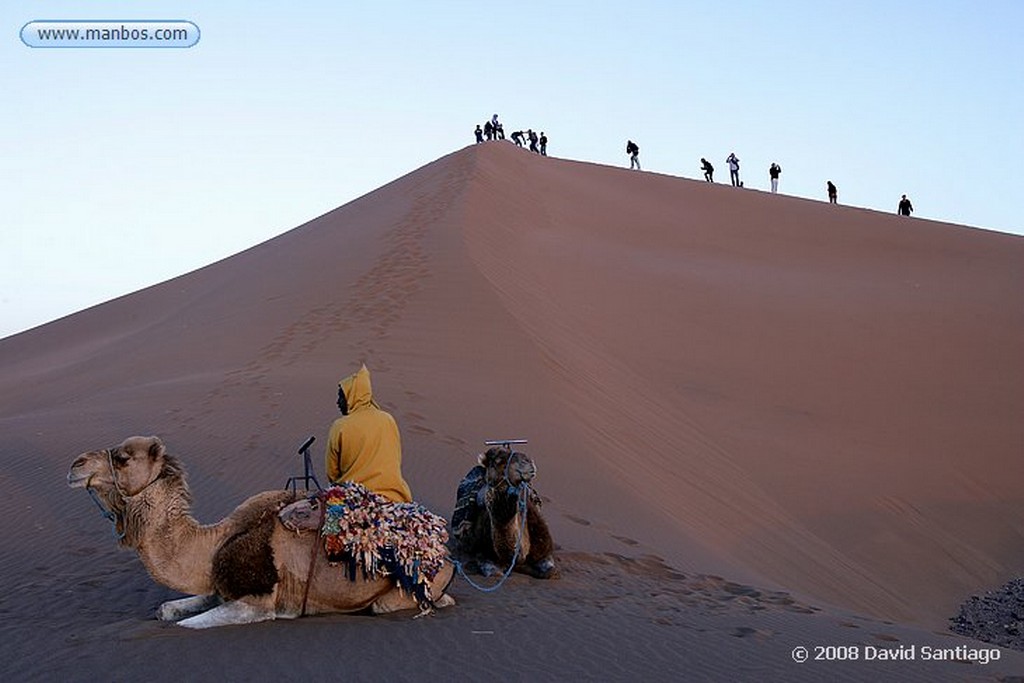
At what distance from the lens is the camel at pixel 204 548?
6.69m

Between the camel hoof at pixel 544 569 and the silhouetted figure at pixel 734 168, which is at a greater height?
the silhouetted figure at pixel 734 168

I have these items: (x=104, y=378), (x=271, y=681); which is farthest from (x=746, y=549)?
(x=104, y=378)

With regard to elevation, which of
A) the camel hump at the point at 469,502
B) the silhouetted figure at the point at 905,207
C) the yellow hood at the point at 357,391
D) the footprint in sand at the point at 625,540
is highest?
the silhouetted figure at the point at 905,207

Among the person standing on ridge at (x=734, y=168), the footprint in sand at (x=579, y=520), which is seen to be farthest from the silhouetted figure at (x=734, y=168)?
the footprint in sand at (x=579, y=520)

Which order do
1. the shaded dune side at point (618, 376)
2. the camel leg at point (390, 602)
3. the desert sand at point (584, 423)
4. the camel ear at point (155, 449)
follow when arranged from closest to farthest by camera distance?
the camel ear at point (155, 449) < the desert sand at point (584, 423) < the camel leg at point (390, 602) < the shaded dune side at point (618, 376)

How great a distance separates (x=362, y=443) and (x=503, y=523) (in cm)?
160

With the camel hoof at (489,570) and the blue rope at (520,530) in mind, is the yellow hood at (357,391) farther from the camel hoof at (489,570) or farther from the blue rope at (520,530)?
the camel hoof at (489,570)

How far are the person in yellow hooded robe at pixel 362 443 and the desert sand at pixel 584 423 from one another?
3.38 feet

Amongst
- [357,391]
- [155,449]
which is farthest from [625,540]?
[155,449]

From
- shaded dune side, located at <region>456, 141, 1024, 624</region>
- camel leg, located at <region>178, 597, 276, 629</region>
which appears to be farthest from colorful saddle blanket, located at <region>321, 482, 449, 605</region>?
shaded dune side, located at <region>456, 141, 1024, 624</region>

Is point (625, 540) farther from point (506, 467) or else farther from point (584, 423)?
point (584, 423)

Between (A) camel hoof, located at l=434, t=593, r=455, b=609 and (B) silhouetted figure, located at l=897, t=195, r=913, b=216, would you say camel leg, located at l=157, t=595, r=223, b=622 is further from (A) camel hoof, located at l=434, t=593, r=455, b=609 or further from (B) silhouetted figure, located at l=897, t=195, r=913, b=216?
(B) silhouetted figure, located at l=897, t=195, r=913, b=216

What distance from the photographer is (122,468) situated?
21.9ft

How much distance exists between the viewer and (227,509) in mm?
10633
